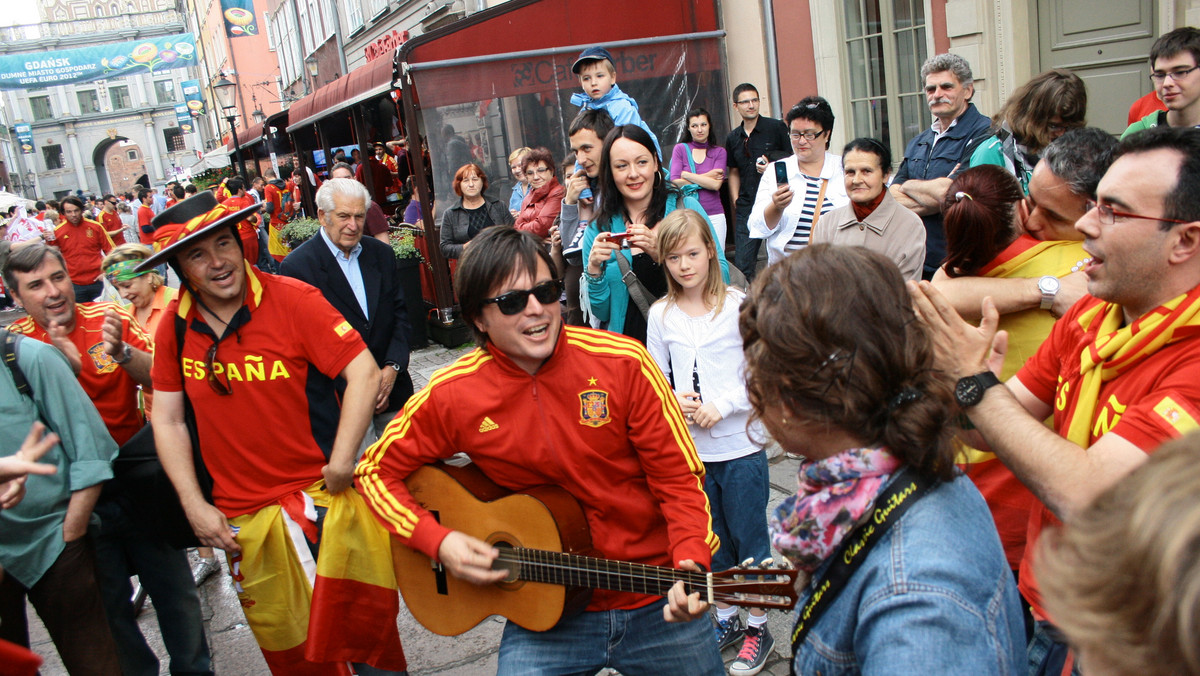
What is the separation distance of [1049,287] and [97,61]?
38194mm

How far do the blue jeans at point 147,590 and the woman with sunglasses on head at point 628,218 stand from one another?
2.23m

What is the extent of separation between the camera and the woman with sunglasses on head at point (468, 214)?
23.7 feet

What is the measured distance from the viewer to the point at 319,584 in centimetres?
276

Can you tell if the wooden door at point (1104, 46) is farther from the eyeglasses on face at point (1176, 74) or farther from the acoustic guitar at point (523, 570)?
the acoustic guitar at point (523, 570)

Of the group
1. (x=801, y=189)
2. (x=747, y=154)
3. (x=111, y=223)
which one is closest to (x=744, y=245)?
(x=747, y=154)

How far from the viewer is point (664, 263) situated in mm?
3352

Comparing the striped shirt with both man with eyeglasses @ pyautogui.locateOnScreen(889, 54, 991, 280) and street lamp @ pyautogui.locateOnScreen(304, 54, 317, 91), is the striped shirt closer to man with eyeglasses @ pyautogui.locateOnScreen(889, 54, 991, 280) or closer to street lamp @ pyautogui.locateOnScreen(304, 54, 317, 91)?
man with eyeglasses @ pyautogui.locateOnScreen(889, 54, 991, 280)

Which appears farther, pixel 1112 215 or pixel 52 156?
pixel 52 156

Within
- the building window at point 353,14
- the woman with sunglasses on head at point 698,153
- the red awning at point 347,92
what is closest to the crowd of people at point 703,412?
the woman with sunglasses on head at point 698,153

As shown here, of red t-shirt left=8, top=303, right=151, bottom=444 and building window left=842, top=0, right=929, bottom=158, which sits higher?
building window left=842, top=0, right=929, bottom=158

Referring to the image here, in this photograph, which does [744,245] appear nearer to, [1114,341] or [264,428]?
[264,428]

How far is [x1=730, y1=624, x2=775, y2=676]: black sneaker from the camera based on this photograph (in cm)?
321

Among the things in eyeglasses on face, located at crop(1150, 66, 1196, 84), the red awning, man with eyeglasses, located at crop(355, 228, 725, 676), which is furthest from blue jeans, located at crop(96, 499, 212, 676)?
the red awning

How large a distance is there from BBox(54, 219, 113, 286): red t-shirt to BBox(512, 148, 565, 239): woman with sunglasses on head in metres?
9.14
